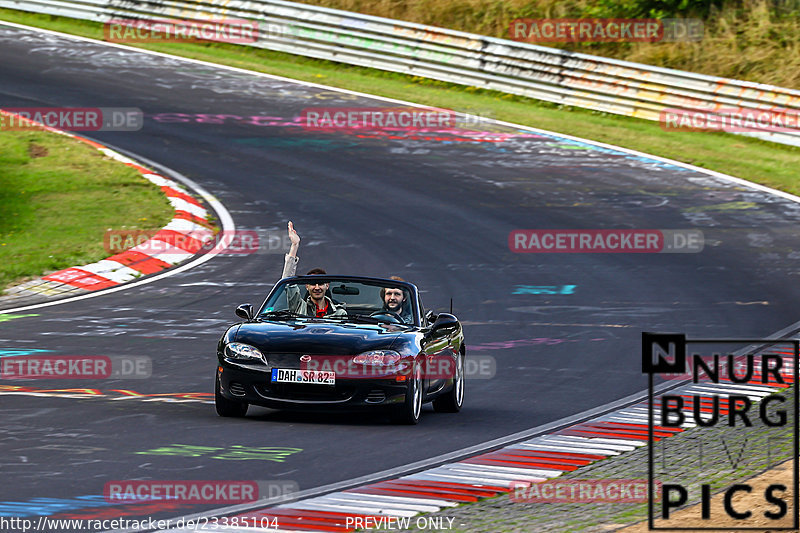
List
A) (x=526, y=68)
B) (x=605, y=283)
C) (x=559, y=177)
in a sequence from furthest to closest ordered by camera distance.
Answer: (x=526, y=68)
(x=559, y=177)
(x=605, y=283)

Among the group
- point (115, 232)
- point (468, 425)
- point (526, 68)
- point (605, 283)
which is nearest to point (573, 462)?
point (468, 425)

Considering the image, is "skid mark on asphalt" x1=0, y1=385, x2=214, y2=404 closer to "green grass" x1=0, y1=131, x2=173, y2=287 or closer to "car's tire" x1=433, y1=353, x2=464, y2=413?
"car's tire" x1=433, y1=353, x2=464, y2=413

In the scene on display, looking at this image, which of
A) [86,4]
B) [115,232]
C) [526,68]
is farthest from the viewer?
[86,4]

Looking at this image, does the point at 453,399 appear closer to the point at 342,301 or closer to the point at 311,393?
the point at 342,301

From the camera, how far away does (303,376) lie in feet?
35.5

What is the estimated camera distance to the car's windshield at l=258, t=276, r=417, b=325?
1216 centimetres

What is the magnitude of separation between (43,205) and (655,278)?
10377 millimetres

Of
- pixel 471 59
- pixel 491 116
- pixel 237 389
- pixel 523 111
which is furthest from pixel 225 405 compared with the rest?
pixel 471 59

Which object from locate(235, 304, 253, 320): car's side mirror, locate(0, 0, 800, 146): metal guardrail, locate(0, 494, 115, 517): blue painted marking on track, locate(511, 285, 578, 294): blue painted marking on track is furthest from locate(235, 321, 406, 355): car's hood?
locate(0, 0, 800, 146): metal guardrail

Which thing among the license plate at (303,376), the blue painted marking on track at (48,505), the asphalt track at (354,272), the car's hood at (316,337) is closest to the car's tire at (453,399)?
the asphalt track at (354,272)

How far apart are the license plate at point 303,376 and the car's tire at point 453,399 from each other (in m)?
1.44

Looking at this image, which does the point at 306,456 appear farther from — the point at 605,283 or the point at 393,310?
the point at 605,283

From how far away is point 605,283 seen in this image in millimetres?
19141

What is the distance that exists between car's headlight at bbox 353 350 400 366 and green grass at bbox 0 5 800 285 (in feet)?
34.4
